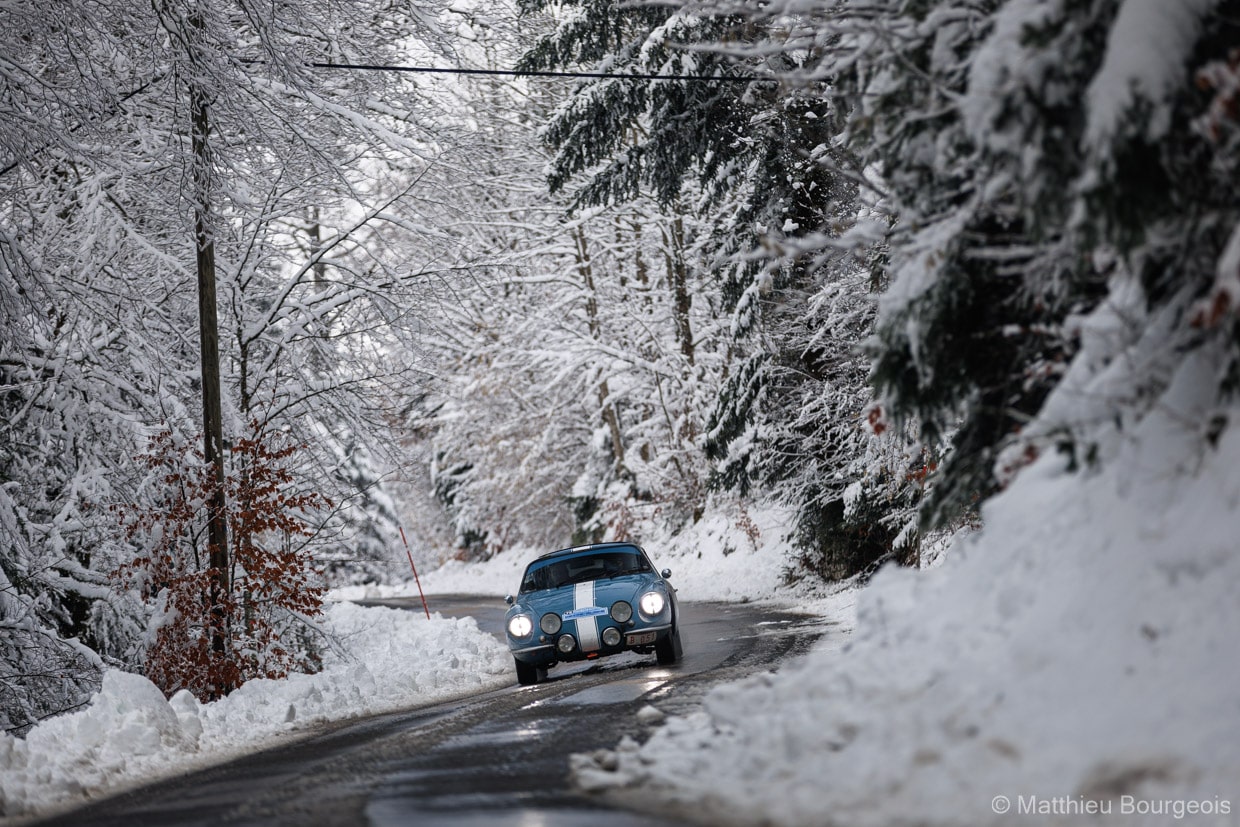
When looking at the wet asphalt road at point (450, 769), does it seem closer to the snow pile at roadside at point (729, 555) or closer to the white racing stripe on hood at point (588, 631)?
the white racing stripe on hood at point (588, 631)

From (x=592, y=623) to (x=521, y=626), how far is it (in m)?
0.84

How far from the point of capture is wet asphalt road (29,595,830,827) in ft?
18.4

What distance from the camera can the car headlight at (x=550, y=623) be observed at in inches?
506

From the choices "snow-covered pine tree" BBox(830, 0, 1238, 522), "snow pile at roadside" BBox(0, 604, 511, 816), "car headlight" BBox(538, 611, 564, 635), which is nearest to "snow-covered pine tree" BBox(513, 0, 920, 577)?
"car headlight" BBox(538, 611, 564, 635)

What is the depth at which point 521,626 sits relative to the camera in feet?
42.8

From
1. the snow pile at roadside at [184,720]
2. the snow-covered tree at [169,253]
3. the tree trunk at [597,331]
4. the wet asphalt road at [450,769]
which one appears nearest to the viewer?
the wet asphalt road at [450,769]

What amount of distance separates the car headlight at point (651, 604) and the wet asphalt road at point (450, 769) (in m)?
0.62

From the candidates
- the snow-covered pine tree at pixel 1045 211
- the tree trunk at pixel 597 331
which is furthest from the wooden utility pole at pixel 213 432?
the tree trunk at pixel 597 331

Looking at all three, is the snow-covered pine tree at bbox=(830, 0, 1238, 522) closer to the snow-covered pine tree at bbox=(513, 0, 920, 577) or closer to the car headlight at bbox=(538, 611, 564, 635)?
the car headlight at bbox=(538, 611, 564, 635)

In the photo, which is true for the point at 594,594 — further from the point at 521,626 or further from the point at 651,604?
the point at 521,626

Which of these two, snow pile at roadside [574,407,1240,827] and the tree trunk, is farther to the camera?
the tree trunk

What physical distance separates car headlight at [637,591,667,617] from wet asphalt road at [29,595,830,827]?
62cm

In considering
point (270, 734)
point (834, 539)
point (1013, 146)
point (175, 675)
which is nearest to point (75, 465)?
point (175, 675)

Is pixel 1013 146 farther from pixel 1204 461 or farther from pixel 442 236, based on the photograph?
pixel 442 236
